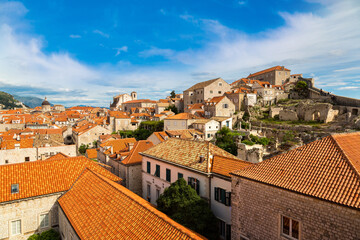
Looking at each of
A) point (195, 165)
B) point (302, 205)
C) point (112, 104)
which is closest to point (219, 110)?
point (195, 165)

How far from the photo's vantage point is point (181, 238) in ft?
27.0

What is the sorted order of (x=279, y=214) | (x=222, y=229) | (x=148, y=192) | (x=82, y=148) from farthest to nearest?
(x=82, y=148)
(x=148, y=192)
(x=222, y=229)
(x=279, y=214)

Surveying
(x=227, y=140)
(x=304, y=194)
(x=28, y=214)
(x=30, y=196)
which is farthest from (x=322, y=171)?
(x=227, y=140)

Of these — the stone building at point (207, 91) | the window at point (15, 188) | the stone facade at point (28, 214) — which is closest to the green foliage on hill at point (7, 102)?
the stone building at point (207, 91)

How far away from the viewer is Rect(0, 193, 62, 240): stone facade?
47.7 ft

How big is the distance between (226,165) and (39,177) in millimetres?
15652

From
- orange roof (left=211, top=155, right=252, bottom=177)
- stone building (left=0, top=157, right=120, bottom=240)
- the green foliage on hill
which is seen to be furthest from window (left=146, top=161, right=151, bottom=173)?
the green foliage on hill

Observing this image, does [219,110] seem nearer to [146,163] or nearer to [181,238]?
[146,163]

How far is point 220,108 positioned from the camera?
51.5 metres

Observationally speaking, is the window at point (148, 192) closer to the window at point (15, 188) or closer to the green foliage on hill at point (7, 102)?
the window at point (15, 188)

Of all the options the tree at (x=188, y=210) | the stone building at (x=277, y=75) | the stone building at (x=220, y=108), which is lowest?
the tree at (x=188, y=210)

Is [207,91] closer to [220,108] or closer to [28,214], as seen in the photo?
[220,108]

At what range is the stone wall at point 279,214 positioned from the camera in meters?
7.23

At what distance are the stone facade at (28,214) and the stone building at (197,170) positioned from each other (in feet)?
29.2
